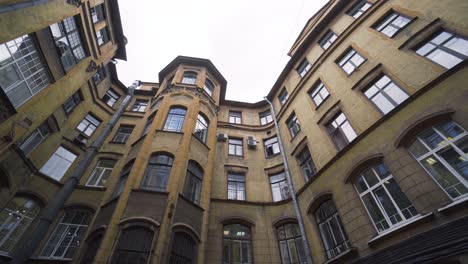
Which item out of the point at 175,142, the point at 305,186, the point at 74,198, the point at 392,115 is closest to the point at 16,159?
the point at 74,198

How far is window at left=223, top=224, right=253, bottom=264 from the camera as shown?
35.6 ft

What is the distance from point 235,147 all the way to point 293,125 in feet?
15.7

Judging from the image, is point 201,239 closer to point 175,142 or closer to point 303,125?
point 175,142

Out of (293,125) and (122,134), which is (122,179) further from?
(293,125)

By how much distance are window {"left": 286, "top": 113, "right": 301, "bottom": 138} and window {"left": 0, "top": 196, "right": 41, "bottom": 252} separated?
51.4ft

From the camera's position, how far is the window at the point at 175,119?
13.3 m

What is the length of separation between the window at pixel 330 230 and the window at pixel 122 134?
573 inches

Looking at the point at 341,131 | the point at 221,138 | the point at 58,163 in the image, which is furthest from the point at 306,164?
the point at 58,163

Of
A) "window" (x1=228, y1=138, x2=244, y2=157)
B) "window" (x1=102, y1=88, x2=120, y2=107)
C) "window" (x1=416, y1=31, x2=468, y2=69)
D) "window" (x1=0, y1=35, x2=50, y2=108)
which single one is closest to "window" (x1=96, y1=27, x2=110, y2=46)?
"window" (x1=102, y1=88, x2=120, y2=107)

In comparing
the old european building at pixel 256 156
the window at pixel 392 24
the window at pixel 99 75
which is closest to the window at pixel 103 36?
the old european building at pixel 256 156

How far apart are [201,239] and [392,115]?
9.39 metres

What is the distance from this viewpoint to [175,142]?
39.8ft

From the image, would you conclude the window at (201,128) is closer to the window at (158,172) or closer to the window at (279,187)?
the window at (158,172)

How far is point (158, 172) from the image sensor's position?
35.4 feet
